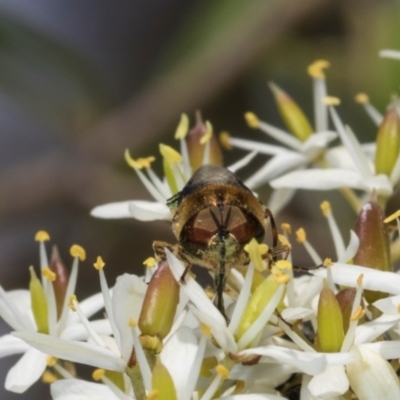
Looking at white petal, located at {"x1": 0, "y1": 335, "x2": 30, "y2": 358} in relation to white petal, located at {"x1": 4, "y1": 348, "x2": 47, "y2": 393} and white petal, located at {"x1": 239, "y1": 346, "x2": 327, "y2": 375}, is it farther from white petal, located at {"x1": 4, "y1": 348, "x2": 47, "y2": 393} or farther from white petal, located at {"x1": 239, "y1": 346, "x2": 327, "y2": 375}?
white petal, located at {"x1": 239, "y1": 346, "x2": 327, "y2": 375}

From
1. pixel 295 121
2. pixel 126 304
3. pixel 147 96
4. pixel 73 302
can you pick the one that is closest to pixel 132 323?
pixel 126 304

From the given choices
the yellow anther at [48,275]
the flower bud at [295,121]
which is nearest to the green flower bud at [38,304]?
the yellow anther at [48,275]

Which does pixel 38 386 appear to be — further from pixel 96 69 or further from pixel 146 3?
pixel 146 3

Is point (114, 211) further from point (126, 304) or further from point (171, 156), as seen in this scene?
point (126, 304)

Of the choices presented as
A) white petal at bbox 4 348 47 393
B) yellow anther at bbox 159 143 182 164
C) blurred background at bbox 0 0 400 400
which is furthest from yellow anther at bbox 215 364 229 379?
blurred background at bbox 0 0 400 400

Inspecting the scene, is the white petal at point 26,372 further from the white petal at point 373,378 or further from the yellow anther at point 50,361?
the white petal at point 373,378

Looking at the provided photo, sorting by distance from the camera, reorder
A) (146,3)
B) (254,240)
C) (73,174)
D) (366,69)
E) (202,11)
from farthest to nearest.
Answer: (146,3) < (202,11) < (73,174) < (366,69) < (254,240)

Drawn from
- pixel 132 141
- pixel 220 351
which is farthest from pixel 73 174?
pixel 220 351
